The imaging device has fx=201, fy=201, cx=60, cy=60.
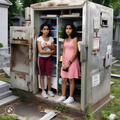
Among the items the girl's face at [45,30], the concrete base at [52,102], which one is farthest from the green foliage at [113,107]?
the girl's face at [45,30]

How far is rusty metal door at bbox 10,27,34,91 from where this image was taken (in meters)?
4.74

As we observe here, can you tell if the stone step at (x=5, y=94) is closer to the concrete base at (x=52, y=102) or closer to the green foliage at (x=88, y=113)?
the concrete base at (x=52, y=102)

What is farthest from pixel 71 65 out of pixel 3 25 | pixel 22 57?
pixel 3 25

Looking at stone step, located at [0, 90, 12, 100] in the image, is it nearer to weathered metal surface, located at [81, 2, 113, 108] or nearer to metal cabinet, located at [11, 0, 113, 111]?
metal cabinet, located at [11, 0, 113, 111]

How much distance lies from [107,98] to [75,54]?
1.54 metres

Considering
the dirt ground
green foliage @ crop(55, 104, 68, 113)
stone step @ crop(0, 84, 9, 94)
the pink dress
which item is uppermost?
the pink dress

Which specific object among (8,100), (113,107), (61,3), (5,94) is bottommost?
(113,107)

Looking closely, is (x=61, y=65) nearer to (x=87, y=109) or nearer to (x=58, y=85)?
(x=58, y=85)

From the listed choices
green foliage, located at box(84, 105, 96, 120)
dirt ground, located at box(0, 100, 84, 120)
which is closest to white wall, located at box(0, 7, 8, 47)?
dirt ground, located at box(0, 100, 84, 120)

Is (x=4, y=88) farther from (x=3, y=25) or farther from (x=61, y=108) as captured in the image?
(x=3, y=25)

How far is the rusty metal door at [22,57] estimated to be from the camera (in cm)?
474

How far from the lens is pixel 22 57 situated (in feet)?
16.4

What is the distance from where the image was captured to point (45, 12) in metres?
5.11

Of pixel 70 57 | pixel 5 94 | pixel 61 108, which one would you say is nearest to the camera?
pixel 70 57
